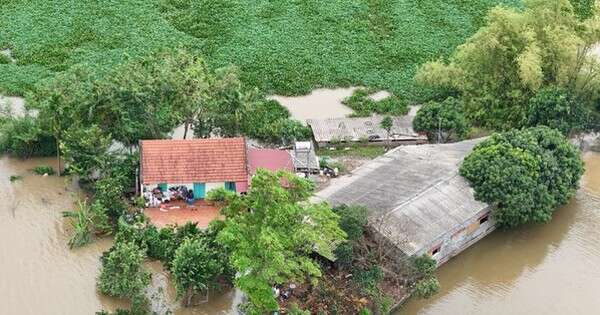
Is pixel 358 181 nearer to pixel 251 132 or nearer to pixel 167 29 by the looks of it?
pixel 251 132

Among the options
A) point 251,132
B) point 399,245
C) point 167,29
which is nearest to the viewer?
point 399,245

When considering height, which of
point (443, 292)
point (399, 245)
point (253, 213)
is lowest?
point (443, 292)

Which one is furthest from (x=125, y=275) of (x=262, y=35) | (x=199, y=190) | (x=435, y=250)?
(x=262, y=35)

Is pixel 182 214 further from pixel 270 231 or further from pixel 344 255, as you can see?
pixel 270 231

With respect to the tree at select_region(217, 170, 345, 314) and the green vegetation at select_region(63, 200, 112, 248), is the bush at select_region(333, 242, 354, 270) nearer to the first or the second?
the tree at select_region(217, 170, 345, 314)

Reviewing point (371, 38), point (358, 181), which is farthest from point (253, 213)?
point (371, 38)

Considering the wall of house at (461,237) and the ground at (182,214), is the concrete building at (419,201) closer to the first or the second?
the wall of house at (461,237)

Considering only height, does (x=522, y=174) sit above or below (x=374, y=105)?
below
